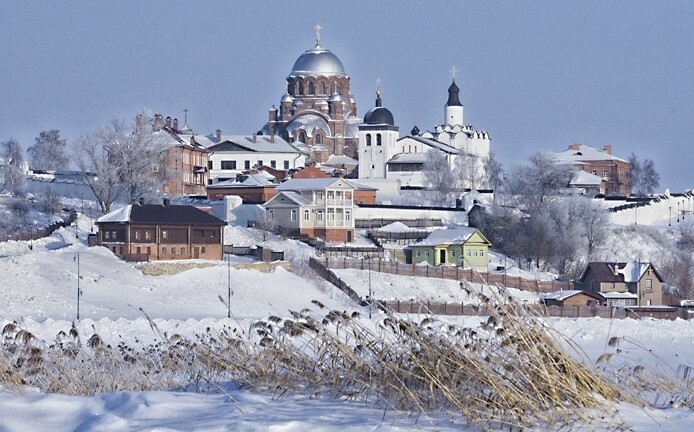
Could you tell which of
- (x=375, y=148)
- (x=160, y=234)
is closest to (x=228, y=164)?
(x=375, y=148)

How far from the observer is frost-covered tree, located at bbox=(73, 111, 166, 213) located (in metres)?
51.0

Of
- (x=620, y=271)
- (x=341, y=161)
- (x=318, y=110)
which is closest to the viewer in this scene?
(x=620, y=271)

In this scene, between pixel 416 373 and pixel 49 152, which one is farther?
pixel 49 152

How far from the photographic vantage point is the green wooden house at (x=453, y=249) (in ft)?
158

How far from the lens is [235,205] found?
54250mm

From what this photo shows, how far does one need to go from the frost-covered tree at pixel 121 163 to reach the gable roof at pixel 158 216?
8.52m

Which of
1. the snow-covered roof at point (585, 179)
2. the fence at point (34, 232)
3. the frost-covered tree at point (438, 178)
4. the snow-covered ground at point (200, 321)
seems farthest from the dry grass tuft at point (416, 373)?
the snow-covered roof at point (585, 179)

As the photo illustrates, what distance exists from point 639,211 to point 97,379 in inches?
2416

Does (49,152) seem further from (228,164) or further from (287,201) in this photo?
(287,201)

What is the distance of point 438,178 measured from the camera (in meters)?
71.6

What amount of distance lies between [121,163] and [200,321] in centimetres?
3020

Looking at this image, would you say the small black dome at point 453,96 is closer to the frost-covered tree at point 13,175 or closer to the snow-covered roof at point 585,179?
the snow-covered roof at point 585,179

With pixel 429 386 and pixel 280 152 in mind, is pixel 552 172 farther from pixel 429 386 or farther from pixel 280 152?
pixel 429 386

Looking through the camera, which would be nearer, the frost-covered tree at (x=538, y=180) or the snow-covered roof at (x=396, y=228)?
the snow-covered roof at (x=396, y=228)
